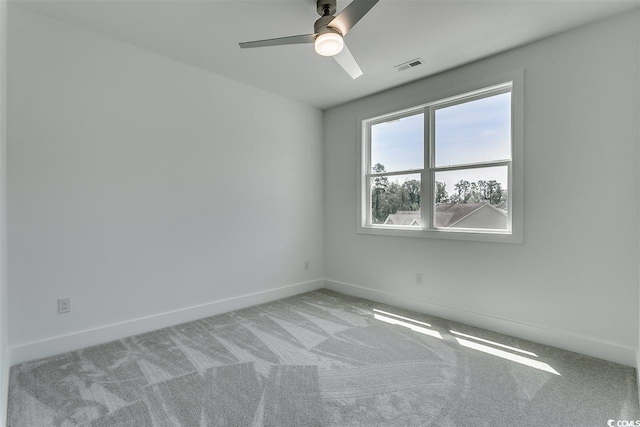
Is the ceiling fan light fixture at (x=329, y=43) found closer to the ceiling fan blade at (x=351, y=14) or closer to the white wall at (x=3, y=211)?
the ceiling fan blade at (x=351, y=14)

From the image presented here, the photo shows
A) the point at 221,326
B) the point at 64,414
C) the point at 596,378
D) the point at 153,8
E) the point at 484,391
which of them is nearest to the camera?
the point at 64,414

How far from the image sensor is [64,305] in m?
2.40

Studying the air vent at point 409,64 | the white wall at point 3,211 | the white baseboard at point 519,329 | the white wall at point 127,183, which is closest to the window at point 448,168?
the air vent at point 409,64

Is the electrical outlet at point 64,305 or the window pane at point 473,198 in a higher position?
the window pane at point 473,198

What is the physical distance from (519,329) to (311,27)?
315 centimetres

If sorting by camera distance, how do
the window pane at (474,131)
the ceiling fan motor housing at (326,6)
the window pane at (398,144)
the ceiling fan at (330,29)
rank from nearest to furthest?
1. the ceiling fan at (330,29)
2. the ceiling fan motor housing at (326,6)
3. the window pane at (474,131)
4. the window pane at (398,144)

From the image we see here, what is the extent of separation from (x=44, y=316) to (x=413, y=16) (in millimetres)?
3620

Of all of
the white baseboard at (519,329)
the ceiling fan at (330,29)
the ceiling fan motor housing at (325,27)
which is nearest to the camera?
the ceiling fan at (330,29)

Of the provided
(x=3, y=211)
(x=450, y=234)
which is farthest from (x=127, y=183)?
(x=450, y=234)

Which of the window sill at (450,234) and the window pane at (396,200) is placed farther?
the window pane at (396,200)

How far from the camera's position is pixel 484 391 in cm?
191

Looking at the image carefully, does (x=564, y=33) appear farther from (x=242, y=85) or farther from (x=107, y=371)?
(x=107, y=371)

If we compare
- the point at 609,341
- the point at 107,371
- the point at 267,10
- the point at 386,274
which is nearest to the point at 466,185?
the point at 386,274

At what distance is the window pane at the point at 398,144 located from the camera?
11.6 ft
